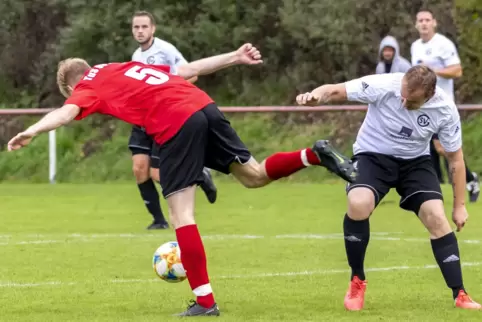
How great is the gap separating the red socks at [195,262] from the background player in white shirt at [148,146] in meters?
4.24

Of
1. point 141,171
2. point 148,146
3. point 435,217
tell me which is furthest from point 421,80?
point 141,171

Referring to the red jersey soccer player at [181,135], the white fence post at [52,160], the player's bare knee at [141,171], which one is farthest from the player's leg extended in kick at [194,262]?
the white fence post at [52,160]

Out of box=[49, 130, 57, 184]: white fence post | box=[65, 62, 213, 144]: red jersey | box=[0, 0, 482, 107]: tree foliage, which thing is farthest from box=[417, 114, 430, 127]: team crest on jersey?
box=[0, 0, 482, 107]: tree foliage

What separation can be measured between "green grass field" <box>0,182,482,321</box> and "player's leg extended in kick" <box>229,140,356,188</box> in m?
0.78

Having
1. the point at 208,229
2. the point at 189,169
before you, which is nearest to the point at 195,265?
the point at 189,169

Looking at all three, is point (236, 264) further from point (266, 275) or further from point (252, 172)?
point (252, 172)

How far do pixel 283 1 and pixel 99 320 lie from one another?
16.9 meters

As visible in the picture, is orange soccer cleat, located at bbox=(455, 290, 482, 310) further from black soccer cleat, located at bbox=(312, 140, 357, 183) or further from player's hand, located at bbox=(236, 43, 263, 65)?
player's hand, located at bbox=(236, 43, 263, 65)

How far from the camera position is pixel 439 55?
14.4m

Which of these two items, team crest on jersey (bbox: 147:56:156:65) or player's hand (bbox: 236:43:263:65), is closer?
player's hand (bbox: 236:43:263:65)

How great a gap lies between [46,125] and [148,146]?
4977 mm

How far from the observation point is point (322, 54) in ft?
77.0

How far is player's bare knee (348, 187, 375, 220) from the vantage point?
7238 millimetres

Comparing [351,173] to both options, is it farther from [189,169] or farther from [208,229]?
[208,229]
